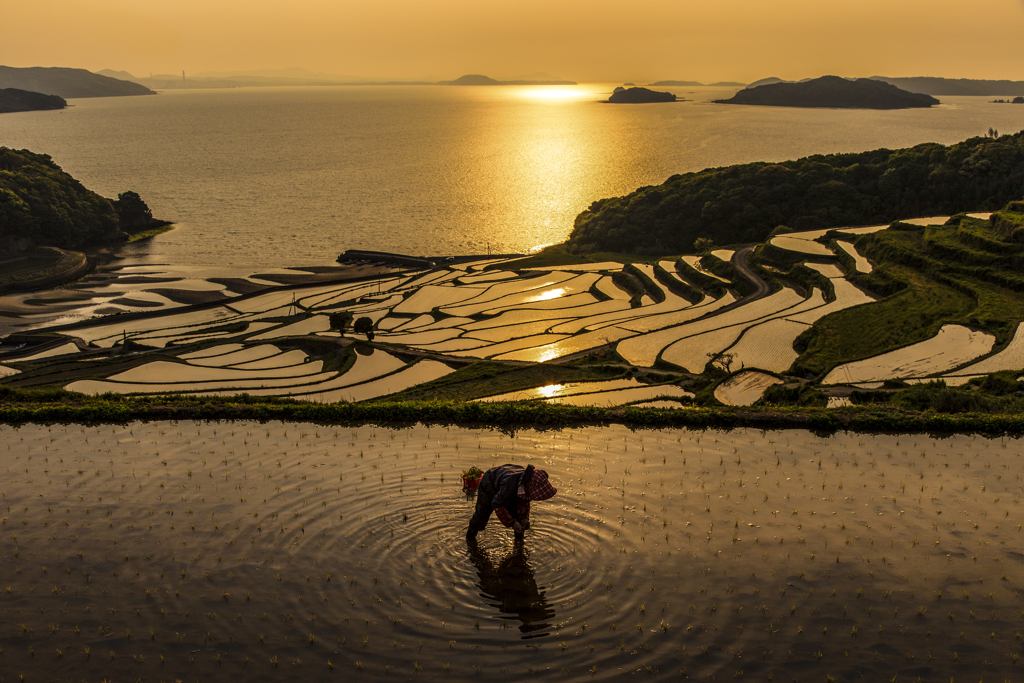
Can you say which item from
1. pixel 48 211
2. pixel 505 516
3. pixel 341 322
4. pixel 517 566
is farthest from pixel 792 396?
pixel 48 211

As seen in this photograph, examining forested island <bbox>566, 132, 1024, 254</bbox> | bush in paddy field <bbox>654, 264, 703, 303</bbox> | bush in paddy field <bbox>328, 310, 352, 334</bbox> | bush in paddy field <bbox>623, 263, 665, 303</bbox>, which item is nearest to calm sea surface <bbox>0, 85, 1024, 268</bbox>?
forested island <bbox>566, 132, 1024, 254</bbox>

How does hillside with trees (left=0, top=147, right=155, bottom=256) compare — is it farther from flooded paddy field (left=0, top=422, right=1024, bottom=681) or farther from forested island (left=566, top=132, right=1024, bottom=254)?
flooded paddy field (left=0, top=422, right=1024, bottom=681)

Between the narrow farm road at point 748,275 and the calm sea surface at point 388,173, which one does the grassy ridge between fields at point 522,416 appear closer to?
the narrow farm road at point 748,275

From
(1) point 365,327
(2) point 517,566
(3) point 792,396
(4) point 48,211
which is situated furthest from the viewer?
(4) point 48,211

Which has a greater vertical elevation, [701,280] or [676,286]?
[701,280]

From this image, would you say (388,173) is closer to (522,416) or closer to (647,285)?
(647,285)

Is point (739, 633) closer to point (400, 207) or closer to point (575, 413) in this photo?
point (575, 413)

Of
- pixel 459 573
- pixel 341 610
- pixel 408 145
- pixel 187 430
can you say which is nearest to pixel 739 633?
pixel 459 573

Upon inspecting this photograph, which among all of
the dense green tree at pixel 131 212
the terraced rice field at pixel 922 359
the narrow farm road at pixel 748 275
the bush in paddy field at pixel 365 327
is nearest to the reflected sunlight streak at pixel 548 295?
the narrow farm road at pixel 748 275
